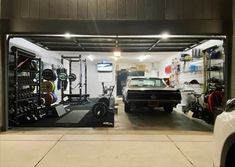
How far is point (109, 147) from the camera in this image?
533cm

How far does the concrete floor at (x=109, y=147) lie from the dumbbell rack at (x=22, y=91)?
907 mm

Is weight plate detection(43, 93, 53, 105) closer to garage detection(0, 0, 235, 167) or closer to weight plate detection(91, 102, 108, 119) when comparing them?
garage detection(0, 0, 235, 167)

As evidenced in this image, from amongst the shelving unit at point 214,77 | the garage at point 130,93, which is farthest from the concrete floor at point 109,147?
the shelving unit at point 214,77

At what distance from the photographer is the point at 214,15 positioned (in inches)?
271

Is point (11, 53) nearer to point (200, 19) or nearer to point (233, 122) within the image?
point (200, 19)

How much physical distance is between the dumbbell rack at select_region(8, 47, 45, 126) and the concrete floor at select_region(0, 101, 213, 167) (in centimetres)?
91

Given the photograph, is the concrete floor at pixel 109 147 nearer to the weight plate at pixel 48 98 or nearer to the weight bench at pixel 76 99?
the weight plate at pixel 48 98

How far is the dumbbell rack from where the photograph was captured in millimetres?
7639

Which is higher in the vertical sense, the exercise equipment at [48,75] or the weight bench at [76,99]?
the exercise equipment at [48,75]

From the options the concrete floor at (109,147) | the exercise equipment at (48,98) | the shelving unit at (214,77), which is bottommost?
the concrete floor at (109,147)

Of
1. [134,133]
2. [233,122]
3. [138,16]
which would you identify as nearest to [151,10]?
[138,16]

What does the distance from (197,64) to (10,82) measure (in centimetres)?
708

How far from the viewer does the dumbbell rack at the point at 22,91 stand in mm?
7639

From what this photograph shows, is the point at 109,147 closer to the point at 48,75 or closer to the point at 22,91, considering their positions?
the point at 22,91
